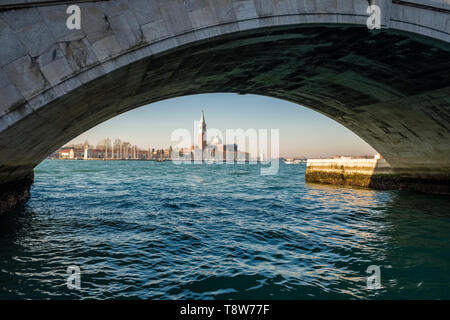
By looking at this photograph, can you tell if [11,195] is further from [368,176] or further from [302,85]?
[368,176]

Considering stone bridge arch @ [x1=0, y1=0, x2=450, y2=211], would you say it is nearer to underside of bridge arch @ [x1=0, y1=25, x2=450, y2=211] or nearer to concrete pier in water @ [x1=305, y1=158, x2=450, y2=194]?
underside of bridge arch @ [x1=0, y1=25, x2=450, y2=211]

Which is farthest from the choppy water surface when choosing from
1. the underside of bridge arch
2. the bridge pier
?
the underside of bridge arch

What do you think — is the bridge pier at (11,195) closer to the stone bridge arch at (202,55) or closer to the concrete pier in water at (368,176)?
the stone bridge arch at (202,55)

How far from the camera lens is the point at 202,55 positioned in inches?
336

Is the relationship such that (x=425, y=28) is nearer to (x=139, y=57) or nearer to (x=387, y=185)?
→ (x=139, y=57)

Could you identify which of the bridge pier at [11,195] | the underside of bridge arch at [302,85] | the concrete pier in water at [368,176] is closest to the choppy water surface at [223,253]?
the bridge pier at [11,195]

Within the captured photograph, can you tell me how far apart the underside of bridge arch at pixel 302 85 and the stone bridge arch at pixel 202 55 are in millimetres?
68

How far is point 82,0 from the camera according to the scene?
229 inches

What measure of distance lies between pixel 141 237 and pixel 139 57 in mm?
6586

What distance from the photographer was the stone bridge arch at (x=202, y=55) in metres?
5.62

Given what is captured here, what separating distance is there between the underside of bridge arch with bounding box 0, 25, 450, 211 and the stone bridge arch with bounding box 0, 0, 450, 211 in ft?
0.22

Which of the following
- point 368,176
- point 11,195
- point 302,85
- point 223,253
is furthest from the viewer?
point 368,176

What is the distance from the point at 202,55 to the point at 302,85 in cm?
767

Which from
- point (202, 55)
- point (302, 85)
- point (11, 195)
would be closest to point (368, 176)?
point (302, 85)
